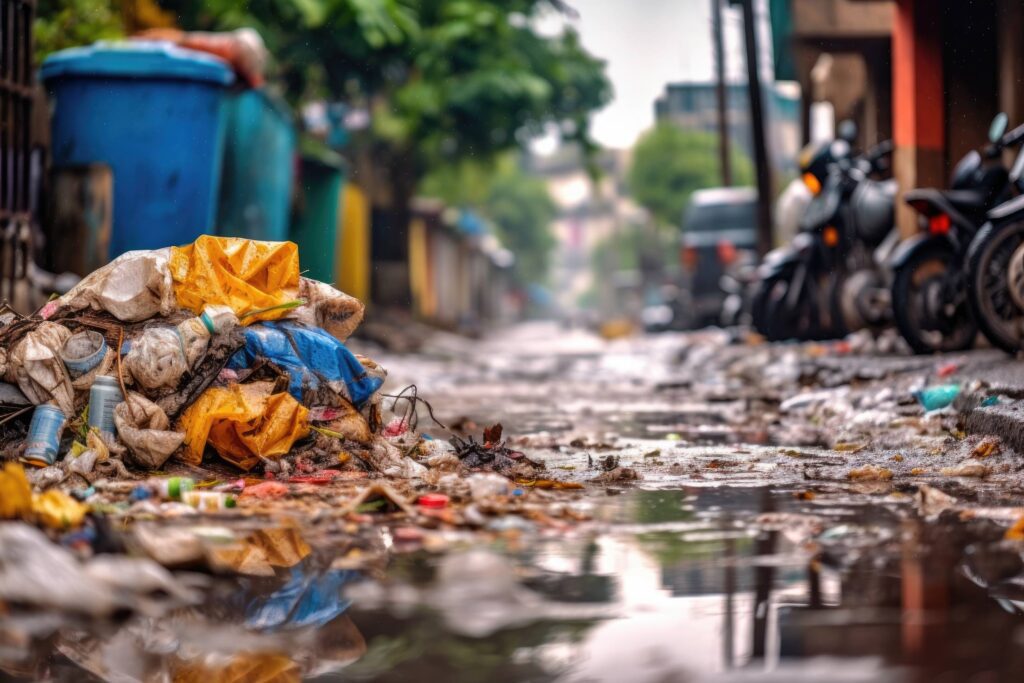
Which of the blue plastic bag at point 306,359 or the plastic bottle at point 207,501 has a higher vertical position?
the blue plastic bag at point 306,359

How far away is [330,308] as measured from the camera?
550 centimetres

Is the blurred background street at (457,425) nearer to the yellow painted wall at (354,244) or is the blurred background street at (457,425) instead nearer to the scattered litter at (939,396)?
the scattered litter at (939,396)

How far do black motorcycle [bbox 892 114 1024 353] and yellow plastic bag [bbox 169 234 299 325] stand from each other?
4567 millimetres

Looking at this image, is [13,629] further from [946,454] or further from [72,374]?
[946,454]

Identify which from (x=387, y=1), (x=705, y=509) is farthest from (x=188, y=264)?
(x=387, y=1)

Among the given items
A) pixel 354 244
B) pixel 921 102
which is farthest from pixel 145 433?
pixel 354 244

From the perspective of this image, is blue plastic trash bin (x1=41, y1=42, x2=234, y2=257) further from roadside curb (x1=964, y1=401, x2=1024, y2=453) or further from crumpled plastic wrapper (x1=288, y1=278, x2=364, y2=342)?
roadside curb (x1=964, y1=401, x2=1024, y2=453)

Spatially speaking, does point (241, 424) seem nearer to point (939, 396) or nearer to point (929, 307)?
point (939, 396)

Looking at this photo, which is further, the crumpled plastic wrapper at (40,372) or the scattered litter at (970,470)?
the crumpled plastic wrapper at (40,372)

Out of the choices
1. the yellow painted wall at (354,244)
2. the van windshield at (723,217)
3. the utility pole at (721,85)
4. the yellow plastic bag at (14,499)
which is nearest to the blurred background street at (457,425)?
the yellow plastic bag at (14,499)

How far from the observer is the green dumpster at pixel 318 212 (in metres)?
15.1

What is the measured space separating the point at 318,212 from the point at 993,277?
9.65 m

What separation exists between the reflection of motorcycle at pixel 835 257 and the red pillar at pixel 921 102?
248 millimetres

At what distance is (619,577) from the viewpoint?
2893 mm
